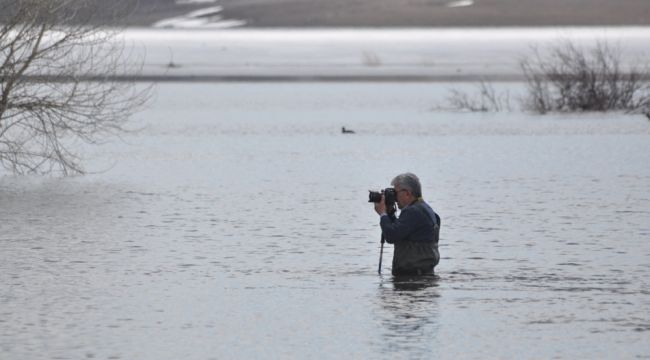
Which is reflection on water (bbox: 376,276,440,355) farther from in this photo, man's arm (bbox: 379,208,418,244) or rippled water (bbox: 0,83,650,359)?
man's arm (bbox: 379,208,418,244)

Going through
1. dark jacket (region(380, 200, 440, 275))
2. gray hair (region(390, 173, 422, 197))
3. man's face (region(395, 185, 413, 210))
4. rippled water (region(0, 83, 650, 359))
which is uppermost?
gray hair (region(390, 173, 422, 197))

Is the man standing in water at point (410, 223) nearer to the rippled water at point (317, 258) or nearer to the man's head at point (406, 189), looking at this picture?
the man's head at point (406, 189)

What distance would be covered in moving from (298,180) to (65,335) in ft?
53.7

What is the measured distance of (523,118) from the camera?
180 ft

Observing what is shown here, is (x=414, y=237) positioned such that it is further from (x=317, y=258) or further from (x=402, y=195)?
(x=317, y=258)

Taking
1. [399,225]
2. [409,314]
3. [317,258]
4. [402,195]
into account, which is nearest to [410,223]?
[399,225]

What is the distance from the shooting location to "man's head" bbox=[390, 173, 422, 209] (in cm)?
1534

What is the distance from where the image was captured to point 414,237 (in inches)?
615

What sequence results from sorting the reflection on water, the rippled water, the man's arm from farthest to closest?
the man's arm → the rippled water → the reflection on water

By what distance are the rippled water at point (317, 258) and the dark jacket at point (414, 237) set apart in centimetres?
25

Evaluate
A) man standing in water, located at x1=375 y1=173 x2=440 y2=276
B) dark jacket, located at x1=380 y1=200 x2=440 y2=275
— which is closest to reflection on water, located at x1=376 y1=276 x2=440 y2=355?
dark jacket, located at x1=380 y1=200 x2=440 y2=275

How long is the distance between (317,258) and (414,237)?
238cm

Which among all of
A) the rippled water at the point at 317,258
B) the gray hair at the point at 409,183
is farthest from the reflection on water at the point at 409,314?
the gray hair at the point at 409,183

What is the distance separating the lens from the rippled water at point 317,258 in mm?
12812
